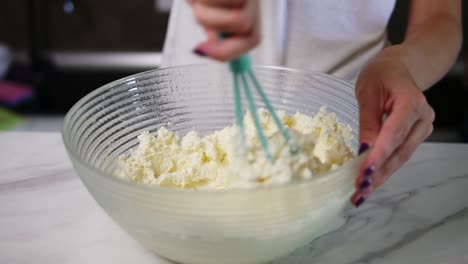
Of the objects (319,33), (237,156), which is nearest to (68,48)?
(319,33)

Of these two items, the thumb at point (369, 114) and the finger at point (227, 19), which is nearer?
the finger at point (227, 19)

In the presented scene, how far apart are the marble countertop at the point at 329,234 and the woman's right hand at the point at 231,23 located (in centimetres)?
28

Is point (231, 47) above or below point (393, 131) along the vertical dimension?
above

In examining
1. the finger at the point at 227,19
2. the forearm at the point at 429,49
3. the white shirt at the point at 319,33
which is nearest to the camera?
the finger at the point at 227,19

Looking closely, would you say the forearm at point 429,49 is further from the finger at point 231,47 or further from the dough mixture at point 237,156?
the finger at point 231,47

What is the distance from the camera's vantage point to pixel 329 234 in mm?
662

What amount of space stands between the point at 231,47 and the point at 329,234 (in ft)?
1.05

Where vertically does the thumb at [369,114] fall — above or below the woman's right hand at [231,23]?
Result: below

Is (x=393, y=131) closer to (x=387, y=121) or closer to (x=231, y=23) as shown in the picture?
Result: (x=387, y=121)

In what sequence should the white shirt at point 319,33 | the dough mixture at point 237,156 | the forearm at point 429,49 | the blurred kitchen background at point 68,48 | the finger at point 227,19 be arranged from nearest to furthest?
the finger at point 227,19
the dough mixture at point 237,156
the forearm at point 429,49
the white shirt at point 319,33
the blurred kitchen background at point 68,48

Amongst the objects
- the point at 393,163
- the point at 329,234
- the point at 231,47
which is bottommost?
the point at 329,234

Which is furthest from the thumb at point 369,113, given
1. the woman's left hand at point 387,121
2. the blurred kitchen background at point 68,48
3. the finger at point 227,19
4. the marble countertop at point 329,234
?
the blurred kitchen background at point 68,48

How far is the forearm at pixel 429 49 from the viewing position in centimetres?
81

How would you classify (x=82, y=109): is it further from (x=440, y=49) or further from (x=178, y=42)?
(x=440, y=49)
